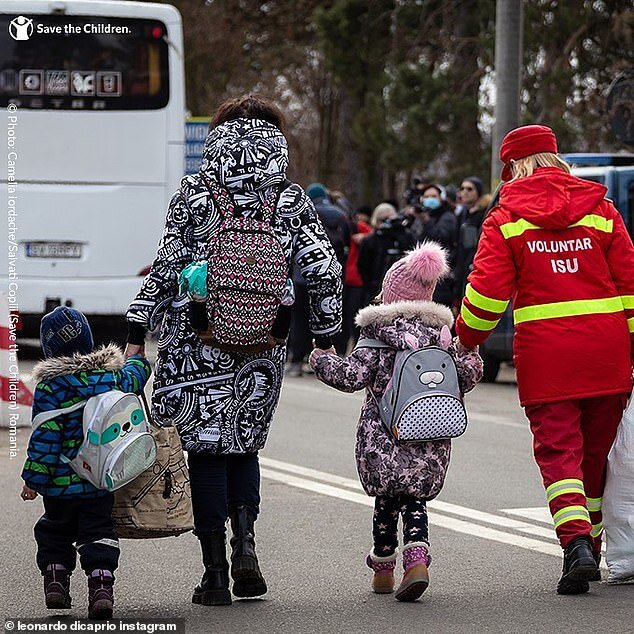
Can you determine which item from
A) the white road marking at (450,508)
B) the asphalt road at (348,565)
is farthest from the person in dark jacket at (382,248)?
the white road marking at (450,508)

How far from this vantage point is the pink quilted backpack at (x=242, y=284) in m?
6.02

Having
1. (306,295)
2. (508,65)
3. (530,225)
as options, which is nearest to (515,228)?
(530,225)

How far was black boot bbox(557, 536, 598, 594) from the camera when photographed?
6.31 metres

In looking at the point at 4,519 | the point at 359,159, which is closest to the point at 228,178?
the point at 4,519

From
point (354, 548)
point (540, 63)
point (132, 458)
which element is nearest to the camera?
point (132, 458)

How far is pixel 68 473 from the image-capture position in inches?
229

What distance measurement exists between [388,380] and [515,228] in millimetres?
790

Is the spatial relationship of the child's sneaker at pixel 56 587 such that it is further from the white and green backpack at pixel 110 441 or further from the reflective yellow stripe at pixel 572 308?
the reflective yellow stripe at pixel 572 308

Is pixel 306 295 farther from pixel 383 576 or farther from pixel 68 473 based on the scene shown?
pixel 68 473

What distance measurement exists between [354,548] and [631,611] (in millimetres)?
1754

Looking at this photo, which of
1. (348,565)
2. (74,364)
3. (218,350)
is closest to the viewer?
(74,364)

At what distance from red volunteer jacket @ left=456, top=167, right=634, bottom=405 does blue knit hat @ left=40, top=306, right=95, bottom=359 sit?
4.98 ft

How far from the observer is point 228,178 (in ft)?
20.2

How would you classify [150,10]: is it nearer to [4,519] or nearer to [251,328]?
[4,519]
